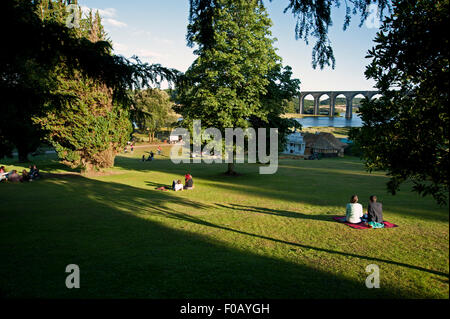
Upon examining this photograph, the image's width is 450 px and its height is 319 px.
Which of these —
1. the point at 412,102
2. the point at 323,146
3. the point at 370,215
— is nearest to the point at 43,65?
the point at 412,102

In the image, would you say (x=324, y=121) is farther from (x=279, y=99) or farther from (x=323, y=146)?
(x=279, y=99)

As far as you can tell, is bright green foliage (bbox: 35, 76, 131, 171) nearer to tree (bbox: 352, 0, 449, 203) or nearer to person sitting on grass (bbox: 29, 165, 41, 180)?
person sitting on grass (bbox: 29, 165, 41, 180)

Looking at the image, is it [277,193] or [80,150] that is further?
[80,150]

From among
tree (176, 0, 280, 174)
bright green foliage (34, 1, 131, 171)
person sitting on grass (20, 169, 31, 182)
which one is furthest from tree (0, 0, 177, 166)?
person sitting on grass (20, 169, 31, 182)

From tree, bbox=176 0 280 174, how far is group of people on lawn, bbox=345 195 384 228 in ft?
42.8

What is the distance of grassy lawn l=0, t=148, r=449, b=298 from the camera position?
624 cm

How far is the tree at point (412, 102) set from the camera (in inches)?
198

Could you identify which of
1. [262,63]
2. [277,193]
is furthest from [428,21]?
[262,63]

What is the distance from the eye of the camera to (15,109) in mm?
6719

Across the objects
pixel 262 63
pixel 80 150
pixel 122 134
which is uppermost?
pixel 262 63

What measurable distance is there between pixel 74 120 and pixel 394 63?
84.5ft

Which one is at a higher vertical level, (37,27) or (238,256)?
(37,27)
